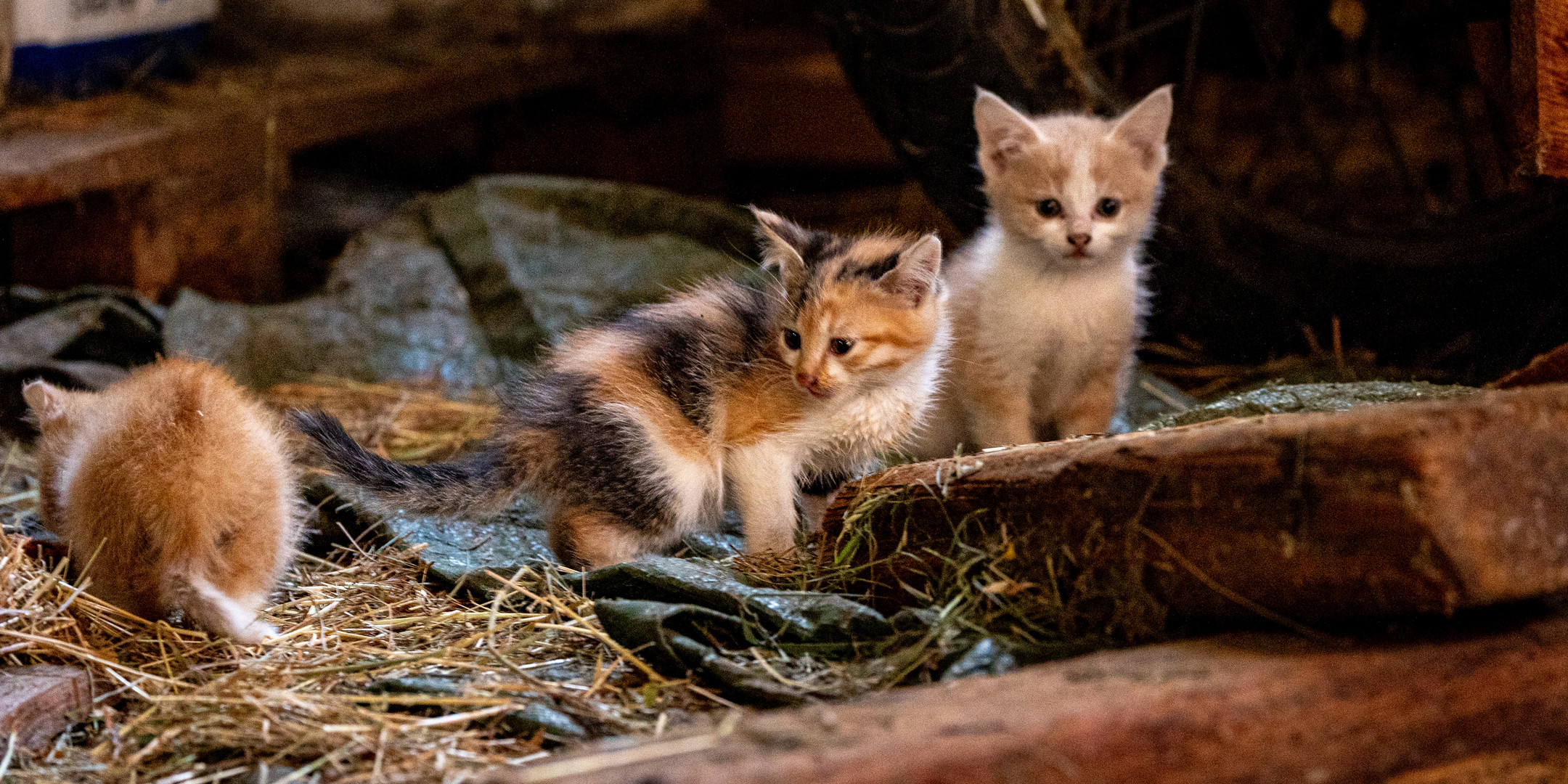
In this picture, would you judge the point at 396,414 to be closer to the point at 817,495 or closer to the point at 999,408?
the point at 817,495

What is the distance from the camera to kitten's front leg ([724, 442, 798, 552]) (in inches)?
132

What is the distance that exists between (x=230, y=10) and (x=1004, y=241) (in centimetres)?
468

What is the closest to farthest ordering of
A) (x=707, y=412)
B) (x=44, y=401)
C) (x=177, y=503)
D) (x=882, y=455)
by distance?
(x=177, y=503)
(x=44, y=401)
(x=707, y=412)
(x=882, y=455)

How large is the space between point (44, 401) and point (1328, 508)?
9.48 ft

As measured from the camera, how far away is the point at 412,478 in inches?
127

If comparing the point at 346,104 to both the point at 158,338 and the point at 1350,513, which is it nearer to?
the point at 158,338

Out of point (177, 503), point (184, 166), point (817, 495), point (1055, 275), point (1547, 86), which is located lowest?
point (817, 495)

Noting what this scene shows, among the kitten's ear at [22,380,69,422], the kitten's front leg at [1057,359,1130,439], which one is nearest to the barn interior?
the kitten's ear at [22,380,69,422]

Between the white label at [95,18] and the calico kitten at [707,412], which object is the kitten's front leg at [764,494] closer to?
the calico kitten at [707,412]

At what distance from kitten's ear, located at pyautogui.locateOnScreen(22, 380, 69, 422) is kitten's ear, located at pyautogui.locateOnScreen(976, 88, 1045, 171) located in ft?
8.71

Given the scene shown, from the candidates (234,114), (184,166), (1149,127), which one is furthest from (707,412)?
(234,114)

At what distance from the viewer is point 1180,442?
7.57 feet

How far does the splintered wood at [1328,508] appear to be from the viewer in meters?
2.04

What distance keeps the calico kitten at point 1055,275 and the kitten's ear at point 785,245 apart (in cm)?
85
